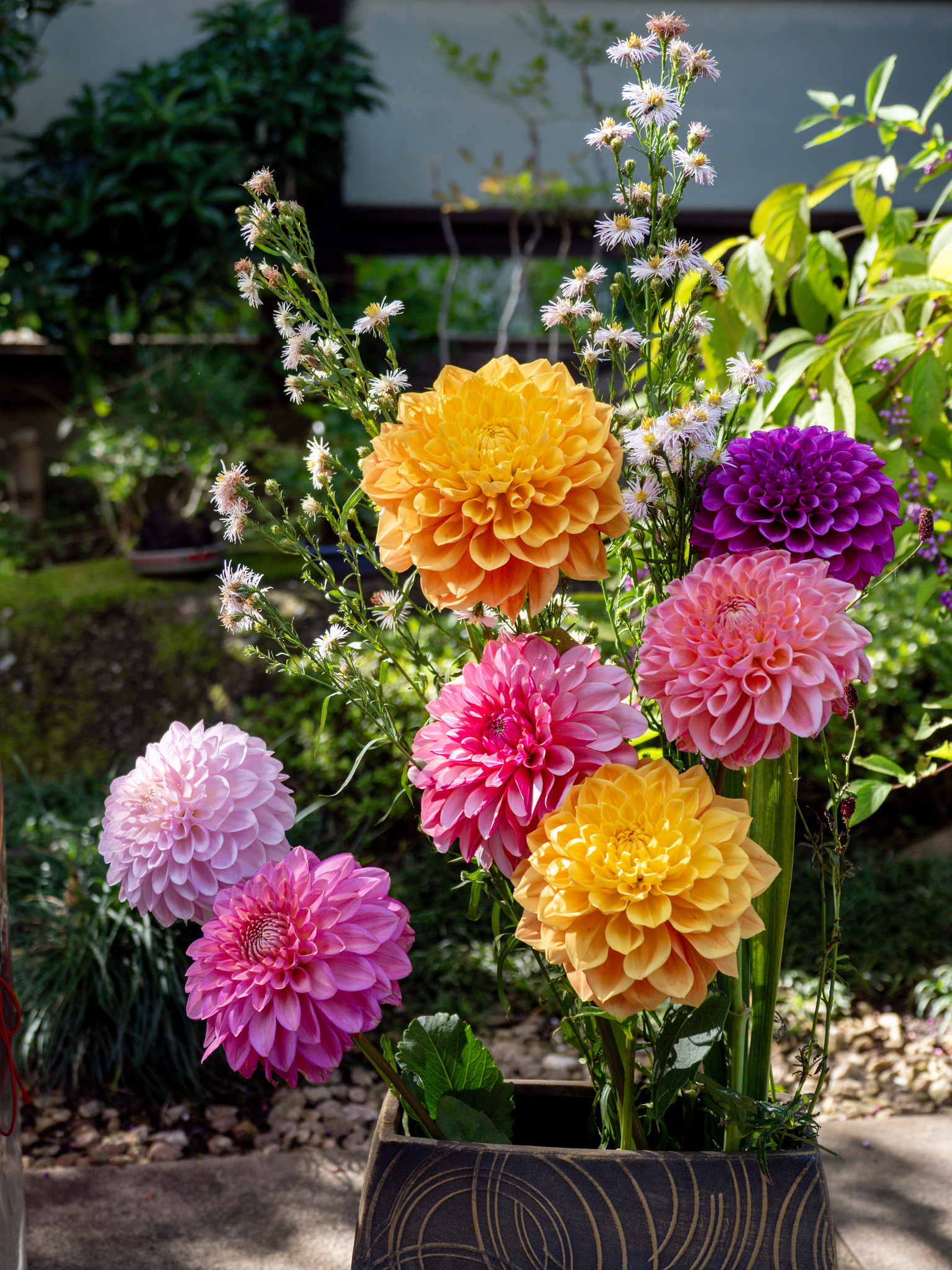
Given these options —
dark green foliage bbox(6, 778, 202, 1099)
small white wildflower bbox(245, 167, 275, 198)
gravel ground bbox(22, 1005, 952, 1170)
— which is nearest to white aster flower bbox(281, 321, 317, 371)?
small white wildflower bbox(245, 167, 275, 198)

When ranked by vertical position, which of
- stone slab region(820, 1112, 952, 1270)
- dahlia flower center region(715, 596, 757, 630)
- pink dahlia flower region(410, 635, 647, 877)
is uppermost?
dahlia flower center region(715, 596, 757, 630)

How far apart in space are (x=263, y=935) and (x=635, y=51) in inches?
28.0

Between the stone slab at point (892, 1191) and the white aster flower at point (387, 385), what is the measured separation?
1296mm

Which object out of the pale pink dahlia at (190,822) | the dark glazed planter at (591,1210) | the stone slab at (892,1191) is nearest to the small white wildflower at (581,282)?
the pale pink dahlia at (190,822)

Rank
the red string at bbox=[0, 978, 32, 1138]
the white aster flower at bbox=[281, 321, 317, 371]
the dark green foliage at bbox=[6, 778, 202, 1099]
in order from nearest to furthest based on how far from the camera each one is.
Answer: the white aster flower at bbox=[281, 321, 317, 371]
the red string at bbox=[0, 978, 32, 1138]
the dark green foliage at bbox=[6, 778, 202, 1099]

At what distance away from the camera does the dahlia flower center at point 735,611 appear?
0.64 metres

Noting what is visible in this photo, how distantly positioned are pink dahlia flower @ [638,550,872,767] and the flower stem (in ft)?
1.24

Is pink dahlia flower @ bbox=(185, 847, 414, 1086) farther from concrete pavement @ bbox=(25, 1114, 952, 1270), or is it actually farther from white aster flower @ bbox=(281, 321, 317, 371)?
concrete pavement @ bbox=(25, 1114, 952, 1270)

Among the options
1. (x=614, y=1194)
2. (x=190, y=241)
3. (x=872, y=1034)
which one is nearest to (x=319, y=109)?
(x=190, y=241)

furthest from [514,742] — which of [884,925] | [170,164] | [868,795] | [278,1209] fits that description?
[170,164]

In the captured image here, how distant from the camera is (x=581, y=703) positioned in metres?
0.68

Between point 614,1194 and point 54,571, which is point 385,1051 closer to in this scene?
point 614,1194

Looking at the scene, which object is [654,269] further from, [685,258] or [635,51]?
[635,51]

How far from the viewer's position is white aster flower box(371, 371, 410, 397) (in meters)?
0.79
